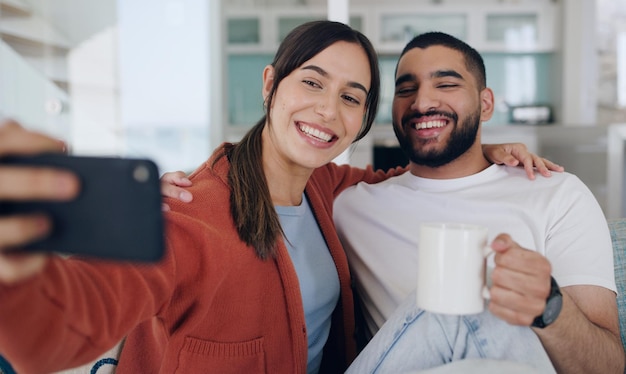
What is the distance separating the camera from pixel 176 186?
1029 millimetres

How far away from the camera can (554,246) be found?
1.22 meters

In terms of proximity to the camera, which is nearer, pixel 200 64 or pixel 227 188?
pixel 227 188

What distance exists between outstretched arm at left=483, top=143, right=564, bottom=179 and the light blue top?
533 mm

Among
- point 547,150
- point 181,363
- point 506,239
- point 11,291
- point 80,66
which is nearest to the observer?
point 11,291

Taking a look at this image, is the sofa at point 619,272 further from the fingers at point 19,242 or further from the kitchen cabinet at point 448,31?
the kitchen cabinet at point 448,31

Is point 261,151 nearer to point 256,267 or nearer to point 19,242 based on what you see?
point 256,267

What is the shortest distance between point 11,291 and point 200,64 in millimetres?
3434

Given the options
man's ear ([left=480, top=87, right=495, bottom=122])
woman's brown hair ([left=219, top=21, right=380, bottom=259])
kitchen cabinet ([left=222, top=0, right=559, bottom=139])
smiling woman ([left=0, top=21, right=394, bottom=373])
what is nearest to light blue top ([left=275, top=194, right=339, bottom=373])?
smiling woman ([left=0, top=21, right=394, bottom=373])

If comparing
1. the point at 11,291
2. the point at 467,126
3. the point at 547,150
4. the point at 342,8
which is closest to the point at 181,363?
the point at 11,291

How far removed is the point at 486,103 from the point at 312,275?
30.4 inches

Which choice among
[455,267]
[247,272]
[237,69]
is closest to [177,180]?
[247,272]

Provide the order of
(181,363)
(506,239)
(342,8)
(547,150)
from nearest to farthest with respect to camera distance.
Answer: (506,239) → (181,363) → (342,8) → (547,150)

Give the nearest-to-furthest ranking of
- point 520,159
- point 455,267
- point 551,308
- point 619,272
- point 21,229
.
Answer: point 21,229 < point 455,267 < point 551,308 < point 619,272 < point 520,159

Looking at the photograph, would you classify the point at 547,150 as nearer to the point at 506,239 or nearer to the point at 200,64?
the point at 200,64
